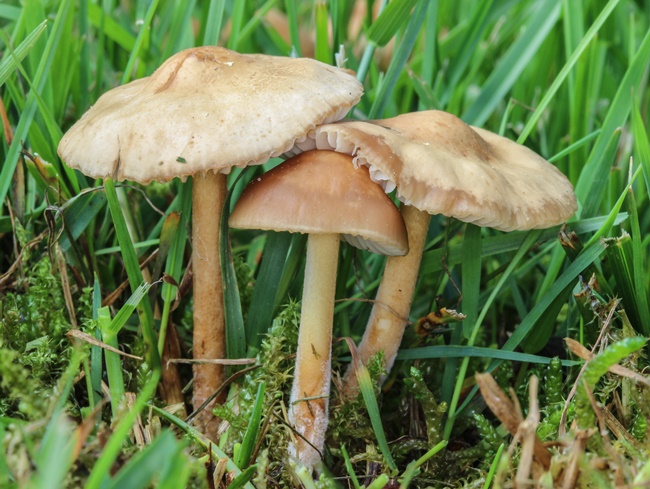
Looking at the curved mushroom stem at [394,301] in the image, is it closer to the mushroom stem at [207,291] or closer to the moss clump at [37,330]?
the mushroom stem at [207,291]

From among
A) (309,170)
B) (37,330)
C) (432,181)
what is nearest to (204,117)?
(309,170)

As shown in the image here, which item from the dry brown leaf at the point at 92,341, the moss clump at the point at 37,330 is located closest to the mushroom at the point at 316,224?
the dry brown leaf at the point at 92,341

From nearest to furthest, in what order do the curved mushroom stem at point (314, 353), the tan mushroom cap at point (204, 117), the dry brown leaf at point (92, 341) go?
the tan mushroom cap at point (204, 117) → the dry brown leaf at point (92, 341) → the curved mushroom stem at point (314, 353)

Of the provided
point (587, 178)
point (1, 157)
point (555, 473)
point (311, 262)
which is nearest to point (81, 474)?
point (311, 262)

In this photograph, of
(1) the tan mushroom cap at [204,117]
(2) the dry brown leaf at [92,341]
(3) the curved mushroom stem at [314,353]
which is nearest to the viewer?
(1) the tan mushroom cap at [204,117]

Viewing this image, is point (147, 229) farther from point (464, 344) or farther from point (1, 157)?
point (464, 344)

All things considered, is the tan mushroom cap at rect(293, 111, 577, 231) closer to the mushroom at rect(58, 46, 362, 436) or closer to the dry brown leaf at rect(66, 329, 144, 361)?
the mushroom at rect(58, 46, 362, 436)

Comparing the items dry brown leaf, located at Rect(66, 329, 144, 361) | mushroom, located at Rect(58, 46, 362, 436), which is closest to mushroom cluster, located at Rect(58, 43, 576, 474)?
mushroom, located at Rect(58, 46, 362, 436)
